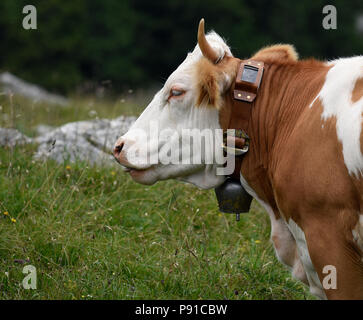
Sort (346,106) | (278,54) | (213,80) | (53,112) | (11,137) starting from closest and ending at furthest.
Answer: (346,106) → (213,80) → (278,54) → (11,137) → (53,112)

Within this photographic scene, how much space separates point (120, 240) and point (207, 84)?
1.69m

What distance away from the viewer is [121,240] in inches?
188

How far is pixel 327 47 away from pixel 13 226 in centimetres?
3898

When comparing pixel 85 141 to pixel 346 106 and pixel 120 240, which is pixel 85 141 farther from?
pixel 346 106

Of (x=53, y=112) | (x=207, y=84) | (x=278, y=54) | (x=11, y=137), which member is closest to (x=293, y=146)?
(x=207, y=84)

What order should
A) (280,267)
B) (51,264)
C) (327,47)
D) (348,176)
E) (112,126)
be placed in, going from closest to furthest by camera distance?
(348,176) → (51,264) → (280,267) → (112,126) → (327,47)

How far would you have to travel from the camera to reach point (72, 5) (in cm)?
3306

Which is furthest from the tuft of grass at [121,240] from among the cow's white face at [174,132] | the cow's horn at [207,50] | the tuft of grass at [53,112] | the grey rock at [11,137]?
the cow's horn at [207,50]

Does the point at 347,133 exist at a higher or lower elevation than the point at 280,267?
higher

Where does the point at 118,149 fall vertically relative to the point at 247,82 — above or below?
below

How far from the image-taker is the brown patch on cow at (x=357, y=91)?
3154 mm

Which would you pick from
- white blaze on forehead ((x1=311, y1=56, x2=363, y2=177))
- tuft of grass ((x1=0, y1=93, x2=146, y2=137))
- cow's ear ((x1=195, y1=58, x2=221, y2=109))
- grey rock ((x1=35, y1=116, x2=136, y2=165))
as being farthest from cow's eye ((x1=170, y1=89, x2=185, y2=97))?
grey rock ((x1=35, y1=116, x2=136, y2=165))
